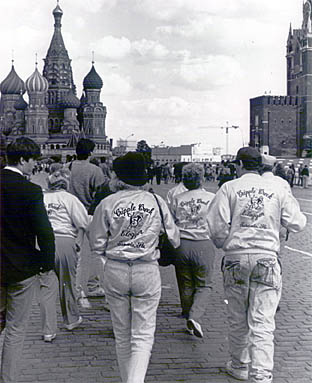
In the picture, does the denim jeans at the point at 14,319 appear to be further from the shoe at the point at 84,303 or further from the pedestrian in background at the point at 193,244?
the shoe at the point at 84,303

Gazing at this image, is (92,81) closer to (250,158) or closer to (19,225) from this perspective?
(250,158)

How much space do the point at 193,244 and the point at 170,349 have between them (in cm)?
116

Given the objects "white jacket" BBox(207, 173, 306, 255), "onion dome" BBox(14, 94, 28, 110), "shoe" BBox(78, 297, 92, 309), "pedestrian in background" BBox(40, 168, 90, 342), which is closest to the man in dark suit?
"white jacket" BBox(207, 173, 306, 255)

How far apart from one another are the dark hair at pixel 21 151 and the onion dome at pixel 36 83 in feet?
343

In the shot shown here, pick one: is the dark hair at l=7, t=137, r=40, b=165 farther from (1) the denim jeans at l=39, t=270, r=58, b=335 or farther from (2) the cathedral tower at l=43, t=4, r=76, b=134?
(2) the cathedral tower at l=43, t=4, r=76, b=134

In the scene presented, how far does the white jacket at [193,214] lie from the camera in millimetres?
6559

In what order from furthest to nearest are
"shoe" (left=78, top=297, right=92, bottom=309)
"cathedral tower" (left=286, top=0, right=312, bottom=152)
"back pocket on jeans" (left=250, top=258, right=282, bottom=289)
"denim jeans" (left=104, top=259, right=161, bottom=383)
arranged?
1. "cathedral tower" (left=286, top=0, right=312, bottom=152)
2. "shoe" (left=78, top=297, right=92, bottom=309)
3. "back pocket on jeans" (left=250, top=258, right=282, bottom=289)
4. "denim jeans" (left=104, top=259, right=161, bottom=383)

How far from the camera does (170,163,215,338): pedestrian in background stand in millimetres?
6555

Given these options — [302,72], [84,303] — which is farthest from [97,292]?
[302,72]

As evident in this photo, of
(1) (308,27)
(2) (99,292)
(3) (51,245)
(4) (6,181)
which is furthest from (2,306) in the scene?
(1) (308,27)

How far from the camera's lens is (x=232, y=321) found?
507 centimetres

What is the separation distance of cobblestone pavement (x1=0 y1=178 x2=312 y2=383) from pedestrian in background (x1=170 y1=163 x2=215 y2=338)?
0.40 metres

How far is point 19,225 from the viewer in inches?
176

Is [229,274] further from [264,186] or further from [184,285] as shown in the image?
[184,285]
